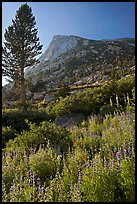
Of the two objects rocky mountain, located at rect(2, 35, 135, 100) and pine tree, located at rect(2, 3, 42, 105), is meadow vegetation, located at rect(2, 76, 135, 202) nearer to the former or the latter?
rocky mountain, located at rect(2, 35, 135, 100)

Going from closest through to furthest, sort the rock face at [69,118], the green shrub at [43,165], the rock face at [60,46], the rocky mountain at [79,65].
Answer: the green shrub at [43,165], the rock face at [69,118], the rocky mountain at [79,65], the rock face at [60,46]

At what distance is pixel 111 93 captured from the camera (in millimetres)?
11859

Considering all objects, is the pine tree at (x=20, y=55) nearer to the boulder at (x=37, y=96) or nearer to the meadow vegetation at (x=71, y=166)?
the boulder at (x=37, y=96)

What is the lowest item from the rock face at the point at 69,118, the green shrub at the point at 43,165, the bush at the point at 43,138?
the green shrub at the point at 43,165

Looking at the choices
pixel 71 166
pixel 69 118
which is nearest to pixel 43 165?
pixel 71 166

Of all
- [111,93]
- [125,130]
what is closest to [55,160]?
[125,130]

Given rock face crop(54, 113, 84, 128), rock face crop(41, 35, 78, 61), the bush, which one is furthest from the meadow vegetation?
rock face crop(41, 35, 78, 61)

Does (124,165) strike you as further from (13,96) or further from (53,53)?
(53,53)

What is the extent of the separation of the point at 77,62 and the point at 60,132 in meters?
86.2

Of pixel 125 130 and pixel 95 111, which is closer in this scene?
pixel 125 130

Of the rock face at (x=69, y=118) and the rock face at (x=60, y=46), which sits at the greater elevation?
the rock face at (x=60, y=46)

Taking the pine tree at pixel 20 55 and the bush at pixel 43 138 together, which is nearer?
the bush at pixel 43 138

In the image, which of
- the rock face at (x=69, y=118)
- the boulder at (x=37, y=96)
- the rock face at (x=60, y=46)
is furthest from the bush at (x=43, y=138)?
the rock face at (x=60, y=46)

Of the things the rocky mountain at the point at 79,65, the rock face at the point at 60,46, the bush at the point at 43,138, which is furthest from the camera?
the rock face at the point at 60,46
